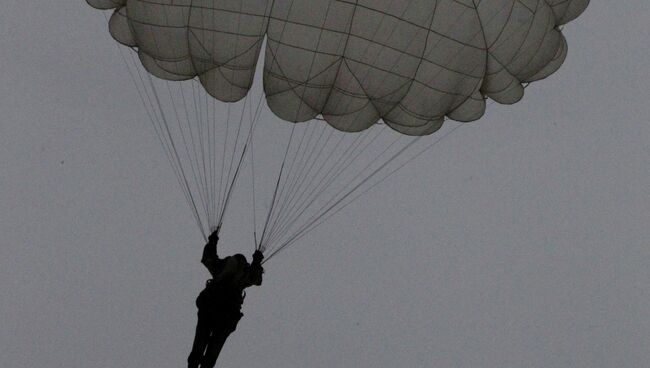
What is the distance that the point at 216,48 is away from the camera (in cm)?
1198

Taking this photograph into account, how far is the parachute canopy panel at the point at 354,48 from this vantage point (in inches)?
462

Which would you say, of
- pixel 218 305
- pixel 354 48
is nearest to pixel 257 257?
pixel 218 305

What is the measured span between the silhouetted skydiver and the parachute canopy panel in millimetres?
2476

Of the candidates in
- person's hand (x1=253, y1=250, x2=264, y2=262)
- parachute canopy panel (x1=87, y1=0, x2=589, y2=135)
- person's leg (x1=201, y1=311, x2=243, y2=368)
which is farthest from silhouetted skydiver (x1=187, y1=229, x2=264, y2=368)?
parachute canopy panel (x1=87, y1=0, x2=589, y2=135)

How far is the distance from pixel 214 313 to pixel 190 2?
12.9 feet

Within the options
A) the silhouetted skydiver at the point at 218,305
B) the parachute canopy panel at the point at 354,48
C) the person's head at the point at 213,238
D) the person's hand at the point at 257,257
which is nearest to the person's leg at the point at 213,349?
the silhouetted skydiver at the point at 218,305

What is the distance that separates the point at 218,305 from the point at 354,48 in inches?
146

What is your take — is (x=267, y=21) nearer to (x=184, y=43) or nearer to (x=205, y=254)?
(x=184, y=43)

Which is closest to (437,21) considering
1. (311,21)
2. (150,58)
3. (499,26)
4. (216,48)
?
(499,26)

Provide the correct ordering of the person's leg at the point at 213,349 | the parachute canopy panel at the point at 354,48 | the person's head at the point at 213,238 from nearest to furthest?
the person's leg at the point at 213,349 → the person's head at the point at 213,238 → the parachute canopy panel at the point at 354,48

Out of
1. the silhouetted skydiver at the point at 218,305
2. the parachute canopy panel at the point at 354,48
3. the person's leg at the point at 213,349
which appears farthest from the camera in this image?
the parachute canopy panel at the point at 354,48

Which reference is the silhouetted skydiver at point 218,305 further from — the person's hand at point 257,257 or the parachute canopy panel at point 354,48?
the parachute canopy panel at point 354,48

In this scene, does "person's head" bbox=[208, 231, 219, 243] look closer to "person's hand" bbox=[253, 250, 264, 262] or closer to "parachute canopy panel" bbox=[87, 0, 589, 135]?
"person's hand" bbox=[253, 250, 264, 262]

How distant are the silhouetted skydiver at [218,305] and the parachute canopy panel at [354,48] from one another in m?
2.48
